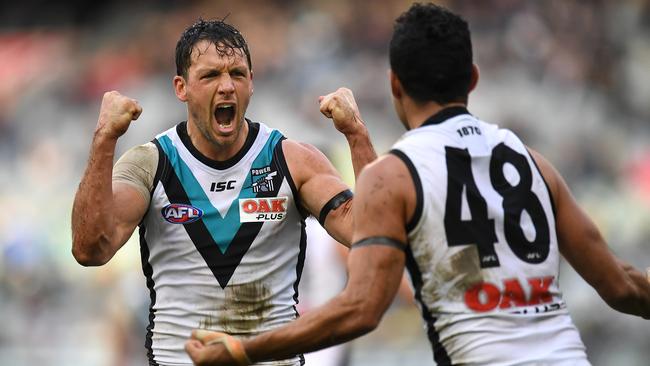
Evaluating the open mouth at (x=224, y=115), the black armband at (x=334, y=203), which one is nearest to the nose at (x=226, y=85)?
the open mouth at (x=224, y=115)

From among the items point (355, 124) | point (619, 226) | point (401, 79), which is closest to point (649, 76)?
point (619, 226)

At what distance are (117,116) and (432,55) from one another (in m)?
2.06

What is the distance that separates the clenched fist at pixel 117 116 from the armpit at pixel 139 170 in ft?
0.79

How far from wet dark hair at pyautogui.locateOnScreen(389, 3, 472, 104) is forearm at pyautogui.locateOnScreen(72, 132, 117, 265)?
190cm

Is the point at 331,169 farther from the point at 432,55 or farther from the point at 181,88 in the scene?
the point at 432,55

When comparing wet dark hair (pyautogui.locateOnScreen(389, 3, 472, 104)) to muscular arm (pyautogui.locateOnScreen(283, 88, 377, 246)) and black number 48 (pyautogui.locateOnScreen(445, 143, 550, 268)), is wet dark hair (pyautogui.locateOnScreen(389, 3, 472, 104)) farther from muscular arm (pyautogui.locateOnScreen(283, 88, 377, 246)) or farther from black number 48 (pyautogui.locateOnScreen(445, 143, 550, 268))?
muscular arm (pyautogui.locateOnScreen(283, 88, 377, 246))

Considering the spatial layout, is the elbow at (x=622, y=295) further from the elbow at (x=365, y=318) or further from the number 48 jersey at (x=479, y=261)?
the elbow at (x=365, y=318)

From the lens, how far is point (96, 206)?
20.8 feet

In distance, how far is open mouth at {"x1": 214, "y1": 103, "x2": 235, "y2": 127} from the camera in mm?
6824

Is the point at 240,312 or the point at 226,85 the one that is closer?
the point at 240,312

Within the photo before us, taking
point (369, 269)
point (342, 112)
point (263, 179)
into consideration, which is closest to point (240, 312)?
point (263, 179)

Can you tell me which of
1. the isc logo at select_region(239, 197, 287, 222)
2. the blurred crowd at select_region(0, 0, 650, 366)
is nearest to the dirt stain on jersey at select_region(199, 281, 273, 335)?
the isc logo at select_region(239, 197, 287, 222)

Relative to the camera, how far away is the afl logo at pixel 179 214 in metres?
6.63

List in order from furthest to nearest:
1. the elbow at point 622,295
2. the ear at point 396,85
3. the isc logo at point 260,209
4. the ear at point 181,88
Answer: the ear at point 181,88 < the isc logo at point 260,209 < the elbow at point 622,295 < the ear at point 396,85
